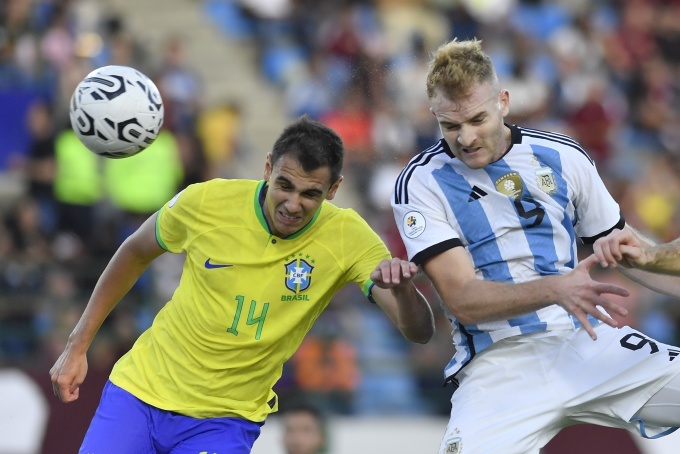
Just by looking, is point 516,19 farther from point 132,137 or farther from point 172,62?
point 132,137

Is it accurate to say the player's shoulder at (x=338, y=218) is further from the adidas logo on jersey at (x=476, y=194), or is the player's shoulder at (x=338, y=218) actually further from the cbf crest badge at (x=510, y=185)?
the cbf crest badge at (x=510, y=185)

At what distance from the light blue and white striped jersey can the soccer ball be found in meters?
1.72

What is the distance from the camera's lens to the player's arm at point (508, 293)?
5.08 meters

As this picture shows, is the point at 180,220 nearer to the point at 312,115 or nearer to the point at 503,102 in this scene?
the point at 503,102

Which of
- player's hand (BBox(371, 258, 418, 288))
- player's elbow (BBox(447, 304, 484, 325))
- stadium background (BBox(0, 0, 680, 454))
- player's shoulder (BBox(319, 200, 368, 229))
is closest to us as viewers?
player's hand (BBox(371, 258, 418, 288))

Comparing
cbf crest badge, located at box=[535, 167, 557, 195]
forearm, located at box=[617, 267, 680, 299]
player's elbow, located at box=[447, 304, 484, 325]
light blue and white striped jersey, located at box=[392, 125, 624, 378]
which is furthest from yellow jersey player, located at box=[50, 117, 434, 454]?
forearm, located at box=[617, 267, 680, 299]

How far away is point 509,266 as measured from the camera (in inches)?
232

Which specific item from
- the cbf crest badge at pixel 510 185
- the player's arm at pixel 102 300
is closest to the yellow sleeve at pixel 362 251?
the cbf crest badge at pixel 510 185

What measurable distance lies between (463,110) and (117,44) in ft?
26.6

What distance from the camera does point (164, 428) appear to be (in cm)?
607

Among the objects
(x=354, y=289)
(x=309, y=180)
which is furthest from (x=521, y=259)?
(x=354, y=289)

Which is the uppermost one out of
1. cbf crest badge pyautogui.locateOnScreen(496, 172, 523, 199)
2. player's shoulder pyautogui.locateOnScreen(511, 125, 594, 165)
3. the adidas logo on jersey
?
player's shoulder pyautogui.locateOnScreen(511, 125, 594, 165)

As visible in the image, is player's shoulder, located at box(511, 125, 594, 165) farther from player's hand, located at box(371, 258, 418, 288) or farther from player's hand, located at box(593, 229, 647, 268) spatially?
player's hand, located at box(371, 258, 418, 288)

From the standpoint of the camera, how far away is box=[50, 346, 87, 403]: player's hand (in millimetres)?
6316
